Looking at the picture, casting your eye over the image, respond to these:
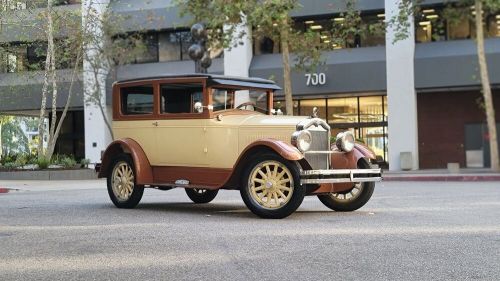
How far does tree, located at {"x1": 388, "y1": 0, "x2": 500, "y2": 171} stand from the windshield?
1617 centimetres

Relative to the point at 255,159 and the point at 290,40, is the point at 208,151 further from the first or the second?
the point at 290,40

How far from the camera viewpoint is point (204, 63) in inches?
639

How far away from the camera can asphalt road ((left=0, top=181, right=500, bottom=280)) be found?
5.52 metres

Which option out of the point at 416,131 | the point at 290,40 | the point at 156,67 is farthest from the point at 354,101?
the point at 156,67

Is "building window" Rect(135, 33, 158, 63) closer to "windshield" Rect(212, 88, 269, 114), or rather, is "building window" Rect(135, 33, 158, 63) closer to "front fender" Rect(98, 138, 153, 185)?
"front fender" Rect(98, 138, 153, 185)

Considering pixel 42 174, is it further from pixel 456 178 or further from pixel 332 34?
pixel 456 178

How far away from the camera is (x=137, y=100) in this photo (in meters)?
11.3

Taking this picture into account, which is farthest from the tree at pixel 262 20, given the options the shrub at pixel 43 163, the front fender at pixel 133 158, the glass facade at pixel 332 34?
the front fender at pixel 133 158

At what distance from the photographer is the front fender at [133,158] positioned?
10.7 meters

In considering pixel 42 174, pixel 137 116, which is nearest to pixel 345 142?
pixel 137 116

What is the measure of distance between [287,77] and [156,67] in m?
11.7

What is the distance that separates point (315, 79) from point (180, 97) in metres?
22.4

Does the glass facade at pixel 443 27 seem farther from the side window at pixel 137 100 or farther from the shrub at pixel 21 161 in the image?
the side window at pixel 137 100

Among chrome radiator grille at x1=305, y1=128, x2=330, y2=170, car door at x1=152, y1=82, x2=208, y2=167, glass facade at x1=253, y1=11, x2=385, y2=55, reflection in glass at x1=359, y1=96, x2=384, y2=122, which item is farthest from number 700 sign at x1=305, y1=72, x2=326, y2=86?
chrome radiator grille at x1=305, y1=128, x2=330, y2=170
